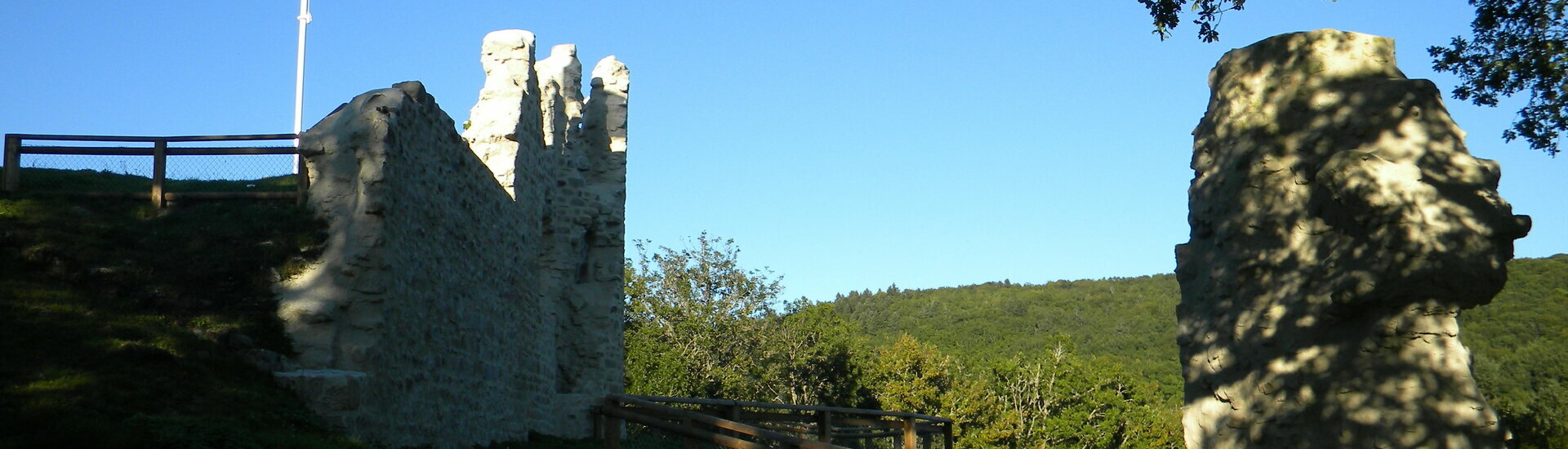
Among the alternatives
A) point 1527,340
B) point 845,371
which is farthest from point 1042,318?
point 845,371

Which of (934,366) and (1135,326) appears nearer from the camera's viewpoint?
(934,366)

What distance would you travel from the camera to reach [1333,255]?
25.0ft

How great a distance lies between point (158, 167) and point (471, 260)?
291cm

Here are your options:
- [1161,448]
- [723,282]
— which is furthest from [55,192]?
[1161,448]

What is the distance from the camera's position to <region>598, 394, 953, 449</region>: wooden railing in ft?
31.8

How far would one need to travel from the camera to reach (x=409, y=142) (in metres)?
11.1

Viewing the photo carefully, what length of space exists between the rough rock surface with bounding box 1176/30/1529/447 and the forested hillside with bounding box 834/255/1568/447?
12.8 meters

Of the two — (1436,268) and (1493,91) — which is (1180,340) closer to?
(1436,268)

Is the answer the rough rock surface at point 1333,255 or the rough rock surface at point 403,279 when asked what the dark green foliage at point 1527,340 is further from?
the rough rock surface at point 403,279

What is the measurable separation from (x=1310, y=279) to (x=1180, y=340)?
1.21 meters

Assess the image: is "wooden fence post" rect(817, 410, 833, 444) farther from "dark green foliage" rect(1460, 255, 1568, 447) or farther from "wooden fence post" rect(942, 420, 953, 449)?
"dark green foliage" rect(1460, 255, 1568, 447)

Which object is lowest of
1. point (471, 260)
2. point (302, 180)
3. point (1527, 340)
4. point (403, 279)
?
point (1527, 340)

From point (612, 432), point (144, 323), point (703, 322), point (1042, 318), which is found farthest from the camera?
point (1042, 318)

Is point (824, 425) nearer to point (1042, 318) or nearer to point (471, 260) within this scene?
point (471, 260)
